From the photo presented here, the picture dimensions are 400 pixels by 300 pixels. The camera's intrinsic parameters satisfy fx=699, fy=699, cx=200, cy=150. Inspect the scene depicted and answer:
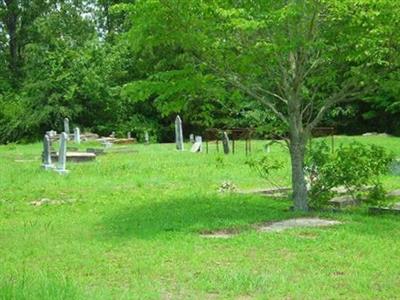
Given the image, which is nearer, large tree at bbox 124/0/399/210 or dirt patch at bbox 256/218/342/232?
dirt patch at bbox 256/218/342/232

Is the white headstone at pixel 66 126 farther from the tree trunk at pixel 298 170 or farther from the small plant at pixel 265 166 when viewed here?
the tree trunk at pixel 298 170

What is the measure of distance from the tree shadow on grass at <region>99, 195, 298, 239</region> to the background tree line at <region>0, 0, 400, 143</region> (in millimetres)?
1439

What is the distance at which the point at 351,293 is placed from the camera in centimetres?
638

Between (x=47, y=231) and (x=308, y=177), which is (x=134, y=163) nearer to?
(x=308, y=177)

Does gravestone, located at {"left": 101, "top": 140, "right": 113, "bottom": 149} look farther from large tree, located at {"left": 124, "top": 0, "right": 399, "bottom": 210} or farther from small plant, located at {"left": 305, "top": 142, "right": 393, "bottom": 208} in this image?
small plant, located at {"left": 305, "top": 142, "right": 393, "bottom": 208}

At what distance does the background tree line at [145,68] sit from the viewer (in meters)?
10.6

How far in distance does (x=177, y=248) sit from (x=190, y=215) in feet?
8.26

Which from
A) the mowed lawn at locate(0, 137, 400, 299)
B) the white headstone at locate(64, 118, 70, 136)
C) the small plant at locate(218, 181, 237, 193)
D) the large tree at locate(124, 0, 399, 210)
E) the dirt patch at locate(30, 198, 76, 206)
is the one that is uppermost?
the large tree at locate(124, 0, 399, 210)

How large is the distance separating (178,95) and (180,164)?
8.79 meters

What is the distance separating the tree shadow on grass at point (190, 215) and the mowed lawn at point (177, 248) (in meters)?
0.02

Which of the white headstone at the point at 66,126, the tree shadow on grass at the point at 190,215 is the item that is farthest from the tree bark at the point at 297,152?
the white headstone at the point at 66,126

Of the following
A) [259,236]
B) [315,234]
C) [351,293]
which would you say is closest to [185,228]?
[259,236]

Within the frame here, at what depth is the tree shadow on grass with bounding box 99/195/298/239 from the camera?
9.93 metres

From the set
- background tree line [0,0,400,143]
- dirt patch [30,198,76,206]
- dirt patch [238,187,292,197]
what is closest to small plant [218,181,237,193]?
dirt patch [238,187,292,197]
